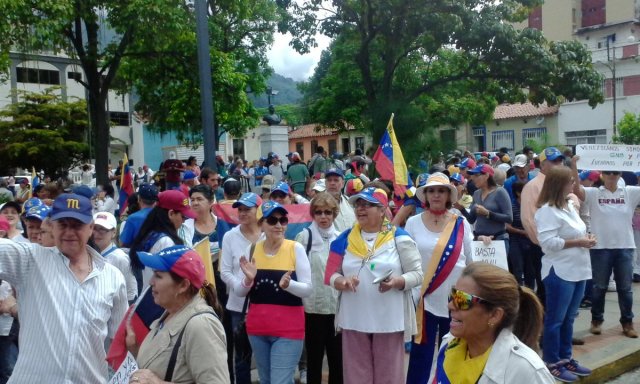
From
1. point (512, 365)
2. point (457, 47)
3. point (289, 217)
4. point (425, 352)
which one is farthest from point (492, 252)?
point (457, 47)

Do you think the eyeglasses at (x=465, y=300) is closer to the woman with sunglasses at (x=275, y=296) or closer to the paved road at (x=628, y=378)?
the woman with sunglasses at (x=275, y=296)

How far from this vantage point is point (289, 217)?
6.61 meters

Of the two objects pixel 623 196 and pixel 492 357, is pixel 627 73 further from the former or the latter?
pixel 492 357

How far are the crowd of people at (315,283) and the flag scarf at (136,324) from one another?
12 millimetres

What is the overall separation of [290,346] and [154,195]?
5.94 feet

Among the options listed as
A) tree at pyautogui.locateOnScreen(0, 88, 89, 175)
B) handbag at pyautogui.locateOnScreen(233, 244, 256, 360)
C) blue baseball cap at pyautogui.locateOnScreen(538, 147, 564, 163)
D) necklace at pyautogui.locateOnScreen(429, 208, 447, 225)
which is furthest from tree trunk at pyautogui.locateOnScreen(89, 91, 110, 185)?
tree at pyautogui.locateOnScreen(0, 88, 89, 175)

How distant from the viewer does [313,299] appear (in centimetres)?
579

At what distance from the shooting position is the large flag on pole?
8.66 meters

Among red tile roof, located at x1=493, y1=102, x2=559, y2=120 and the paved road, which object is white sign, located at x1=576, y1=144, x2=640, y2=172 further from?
red tile roof, located at x1=493, y1=102, x2=559, y2=120

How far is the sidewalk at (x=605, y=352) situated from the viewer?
6.63 meters

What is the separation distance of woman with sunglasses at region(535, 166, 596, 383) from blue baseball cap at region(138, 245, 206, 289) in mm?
3997

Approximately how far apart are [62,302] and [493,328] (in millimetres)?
2200

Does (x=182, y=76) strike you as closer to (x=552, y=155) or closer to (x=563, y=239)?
(x=552, y=155)

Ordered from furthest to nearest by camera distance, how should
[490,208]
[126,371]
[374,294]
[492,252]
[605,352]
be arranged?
[490,208] < [605,352] < [492,252] < [374,294] < [126,371]
